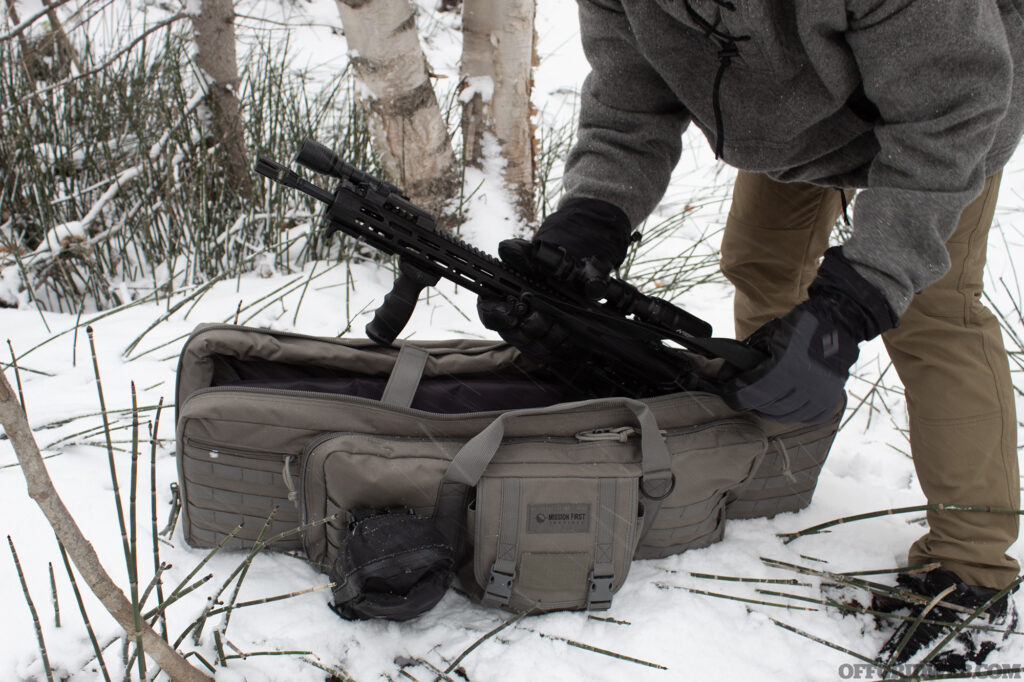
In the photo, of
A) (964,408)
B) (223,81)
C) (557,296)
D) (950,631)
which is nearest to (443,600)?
(557,296)

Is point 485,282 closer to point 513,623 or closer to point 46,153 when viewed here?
point 513,623

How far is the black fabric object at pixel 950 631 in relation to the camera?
1403mm

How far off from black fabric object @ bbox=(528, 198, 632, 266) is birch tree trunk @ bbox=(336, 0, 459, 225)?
45.6 inches

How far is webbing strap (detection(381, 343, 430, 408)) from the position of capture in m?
1.50

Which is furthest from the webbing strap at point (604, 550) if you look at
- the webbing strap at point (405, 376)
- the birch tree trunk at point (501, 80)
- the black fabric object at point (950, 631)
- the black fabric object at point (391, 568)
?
the birch tree trunk at point (501, 80)

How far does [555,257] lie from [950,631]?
115 cm

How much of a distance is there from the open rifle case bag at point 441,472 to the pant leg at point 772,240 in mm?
569

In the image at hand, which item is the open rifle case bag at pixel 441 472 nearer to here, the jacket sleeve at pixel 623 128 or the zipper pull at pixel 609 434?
the zipper pull at pixel 609 434

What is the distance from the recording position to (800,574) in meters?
1.60

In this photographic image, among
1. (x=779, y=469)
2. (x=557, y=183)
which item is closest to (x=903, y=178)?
(x=779, y=469)

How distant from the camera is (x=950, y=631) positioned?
1420 millimetres

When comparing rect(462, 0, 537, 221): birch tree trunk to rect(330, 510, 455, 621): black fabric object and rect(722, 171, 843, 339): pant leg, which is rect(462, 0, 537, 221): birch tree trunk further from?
rect(330, 510, 455, 621): black fabric object

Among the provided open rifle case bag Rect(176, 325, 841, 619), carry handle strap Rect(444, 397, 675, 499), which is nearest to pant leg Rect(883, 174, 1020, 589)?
open rifle case bag Rect(176, 325, 841, 619)

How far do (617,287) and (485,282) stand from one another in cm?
30
